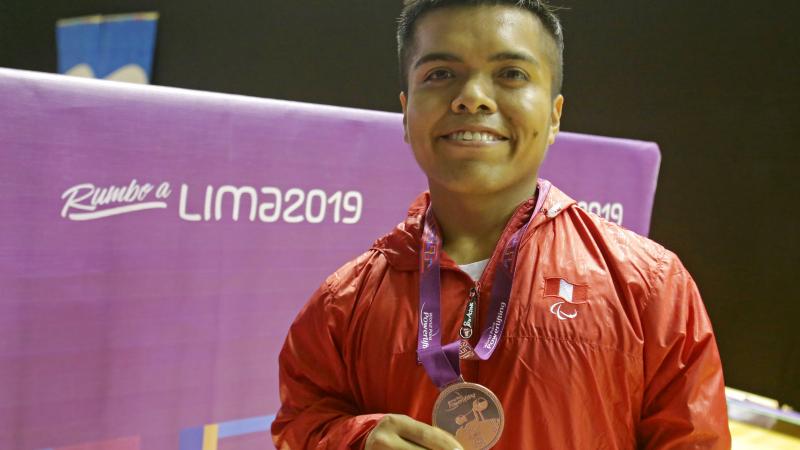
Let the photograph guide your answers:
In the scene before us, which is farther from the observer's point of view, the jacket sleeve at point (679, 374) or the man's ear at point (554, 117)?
the man's ear at point (554, 117)

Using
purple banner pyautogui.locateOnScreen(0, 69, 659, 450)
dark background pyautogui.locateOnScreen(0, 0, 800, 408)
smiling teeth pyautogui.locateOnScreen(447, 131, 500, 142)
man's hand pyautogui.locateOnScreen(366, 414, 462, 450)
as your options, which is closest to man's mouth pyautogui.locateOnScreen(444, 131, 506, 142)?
smiling teeth pyautogui.locateOnScreen(447, 131, 500, 142)

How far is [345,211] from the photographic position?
224 cm

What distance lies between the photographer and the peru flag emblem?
114 cm

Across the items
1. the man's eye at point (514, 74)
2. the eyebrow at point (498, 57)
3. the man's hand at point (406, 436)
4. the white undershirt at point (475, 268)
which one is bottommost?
the man's hand at point (406, 436)

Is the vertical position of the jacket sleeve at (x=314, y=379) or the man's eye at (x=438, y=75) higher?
the man's eye at (x=438, y=75)

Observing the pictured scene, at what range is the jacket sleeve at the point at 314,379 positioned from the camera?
121 cm

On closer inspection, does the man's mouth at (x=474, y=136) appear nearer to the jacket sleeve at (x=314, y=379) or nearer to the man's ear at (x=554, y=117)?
the man's ear at (x=554, y=117)

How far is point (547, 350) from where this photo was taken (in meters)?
1.11

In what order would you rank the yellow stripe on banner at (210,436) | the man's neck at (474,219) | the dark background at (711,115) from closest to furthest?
the man's neck at (474,219) → the yellow stripe on banner at (210,436) → the dark background at (711,115)

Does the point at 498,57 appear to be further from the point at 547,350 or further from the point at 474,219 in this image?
the point at 547,350

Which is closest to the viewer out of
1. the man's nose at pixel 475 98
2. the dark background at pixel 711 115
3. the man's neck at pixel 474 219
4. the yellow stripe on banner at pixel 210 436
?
the man's nose at pixel 475 98

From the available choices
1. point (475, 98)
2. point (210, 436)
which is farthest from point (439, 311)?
point (210, 436)

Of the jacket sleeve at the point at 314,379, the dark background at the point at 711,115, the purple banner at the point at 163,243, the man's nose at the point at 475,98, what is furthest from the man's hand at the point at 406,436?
the dark background at the point at 711,115

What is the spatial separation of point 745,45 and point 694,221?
112cm
